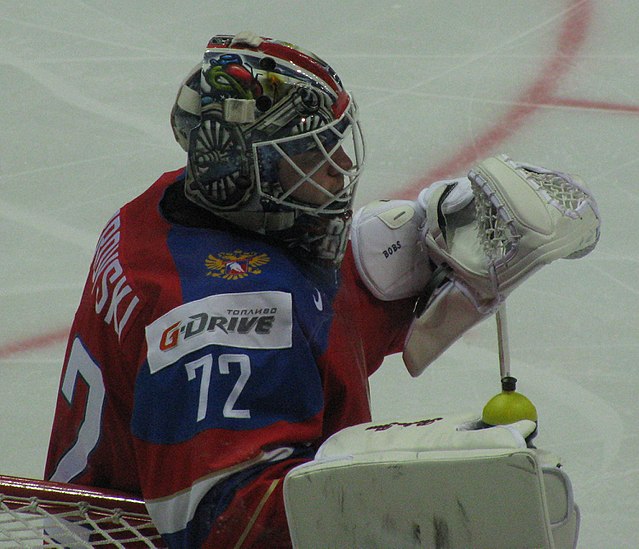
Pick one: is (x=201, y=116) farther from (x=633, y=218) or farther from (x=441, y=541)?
(x=633, y=218)

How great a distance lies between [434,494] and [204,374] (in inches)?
14.3

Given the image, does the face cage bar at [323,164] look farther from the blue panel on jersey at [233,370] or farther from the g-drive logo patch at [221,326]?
the g-drive logo patch at [221,326]

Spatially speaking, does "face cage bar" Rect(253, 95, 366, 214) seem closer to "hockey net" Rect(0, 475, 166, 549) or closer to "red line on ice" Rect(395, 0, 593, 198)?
"hockey net" Rect(0, 475, 166, 549)

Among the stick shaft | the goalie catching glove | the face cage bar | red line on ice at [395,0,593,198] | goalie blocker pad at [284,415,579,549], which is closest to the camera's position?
goalie blocker pad at [284,415,579,549]

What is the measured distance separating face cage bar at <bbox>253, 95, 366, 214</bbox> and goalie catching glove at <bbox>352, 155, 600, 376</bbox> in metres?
0.22

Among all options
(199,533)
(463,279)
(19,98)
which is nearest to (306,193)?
(463,279)

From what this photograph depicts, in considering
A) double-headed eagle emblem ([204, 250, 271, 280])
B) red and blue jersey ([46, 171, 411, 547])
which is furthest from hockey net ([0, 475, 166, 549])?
double-headed eagle emblem ([204, 250, 271, 280])

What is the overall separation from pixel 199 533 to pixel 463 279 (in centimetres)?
70

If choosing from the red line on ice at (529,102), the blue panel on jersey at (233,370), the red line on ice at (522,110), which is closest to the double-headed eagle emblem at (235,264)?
the blue panel on jersey at (233,370)

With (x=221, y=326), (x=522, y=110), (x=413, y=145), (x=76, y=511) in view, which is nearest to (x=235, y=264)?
(x=221, y=326)

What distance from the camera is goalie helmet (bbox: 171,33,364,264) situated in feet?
6.14

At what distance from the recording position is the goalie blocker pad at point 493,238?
6.44 ft

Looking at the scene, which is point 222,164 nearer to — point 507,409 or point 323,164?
point 323,164

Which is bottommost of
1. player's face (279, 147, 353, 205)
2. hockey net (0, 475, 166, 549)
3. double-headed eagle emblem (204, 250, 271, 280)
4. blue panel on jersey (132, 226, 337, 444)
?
hockey net (0, 475, 166, 549)
